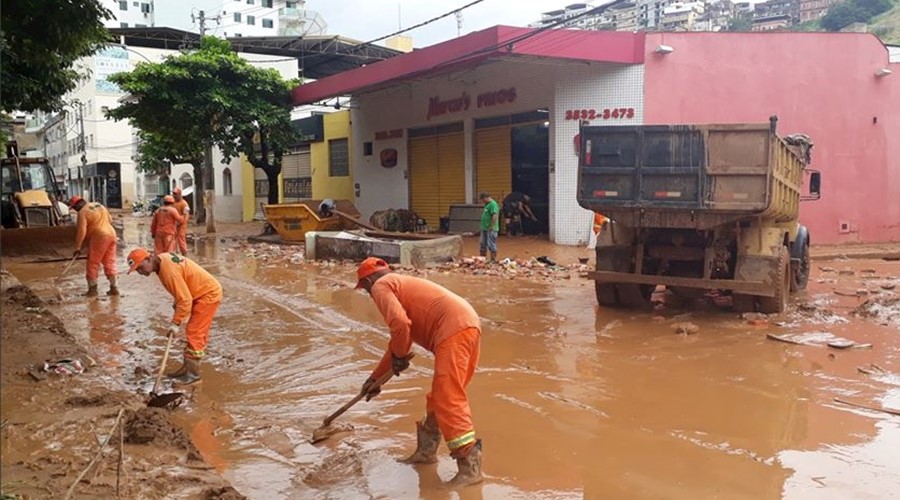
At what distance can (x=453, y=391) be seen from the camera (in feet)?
13.1

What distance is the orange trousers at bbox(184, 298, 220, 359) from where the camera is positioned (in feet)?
20.5

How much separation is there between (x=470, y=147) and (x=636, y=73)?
5.41 m

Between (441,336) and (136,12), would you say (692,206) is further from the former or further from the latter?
(136,12)

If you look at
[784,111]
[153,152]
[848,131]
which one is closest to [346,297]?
[784,111]

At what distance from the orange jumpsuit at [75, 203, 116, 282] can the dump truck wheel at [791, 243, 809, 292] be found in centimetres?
991

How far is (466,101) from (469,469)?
1650 centimetres

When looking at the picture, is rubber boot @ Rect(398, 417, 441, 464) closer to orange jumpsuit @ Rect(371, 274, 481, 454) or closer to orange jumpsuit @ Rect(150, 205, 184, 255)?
orange jumpsuit @ Rect(371, 274, 481, 454)

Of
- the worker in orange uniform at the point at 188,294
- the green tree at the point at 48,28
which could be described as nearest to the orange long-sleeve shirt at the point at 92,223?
the green tree at the point at 48,28

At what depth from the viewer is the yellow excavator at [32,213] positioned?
15.3m

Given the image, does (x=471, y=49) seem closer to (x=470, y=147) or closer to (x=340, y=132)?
(x=470, y=147)

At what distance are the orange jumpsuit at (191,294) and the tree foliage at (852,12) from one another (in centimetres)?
6012

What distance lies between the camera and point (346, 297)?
10.7 m

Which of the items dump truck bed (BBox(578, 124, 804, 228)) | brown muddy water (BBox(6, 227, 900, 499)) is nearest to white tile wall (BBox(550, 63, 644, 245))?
brown muddy water (BBox(6, 227, 900, 499))

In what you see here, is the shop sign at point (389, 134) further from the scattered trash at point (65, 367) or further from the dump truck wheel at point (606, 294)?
the scattered trash at point (65, 367)
